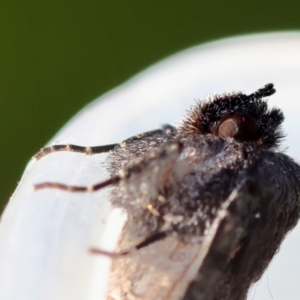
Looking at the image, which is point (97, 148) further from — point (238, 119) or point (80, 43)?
point (80, 43)

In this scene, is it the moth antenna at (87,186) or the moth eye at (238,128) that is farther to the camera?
the moth eye at (238,128)

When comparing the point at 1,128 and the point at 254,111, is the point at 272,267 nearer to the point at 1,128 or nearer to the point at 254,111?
the point at 254,111

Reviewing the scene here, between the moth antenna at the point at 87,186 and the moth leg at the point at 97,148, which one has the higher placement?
the moth leg at the point at 97,148

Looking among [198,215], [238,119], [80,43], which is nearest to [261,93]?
[238,119]

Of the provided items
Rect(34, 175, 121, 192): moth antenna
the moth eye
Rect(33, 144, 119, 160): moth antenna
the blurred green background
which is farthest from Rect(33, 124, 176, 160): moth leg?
the blurred green background

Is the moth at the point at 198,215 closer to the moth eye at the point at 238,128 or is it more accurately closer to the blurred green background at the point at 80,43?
the moth eye at the point at 238,128

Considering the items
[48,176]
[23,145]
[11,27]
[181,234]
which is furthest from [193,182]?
[11,27]

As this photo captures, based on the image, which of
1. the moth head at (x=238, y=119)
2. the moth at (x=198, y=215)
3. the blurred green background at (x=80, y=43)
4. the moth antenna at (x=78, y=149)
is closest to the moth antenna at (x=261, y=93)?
the moth head at (x=238, y=119)
